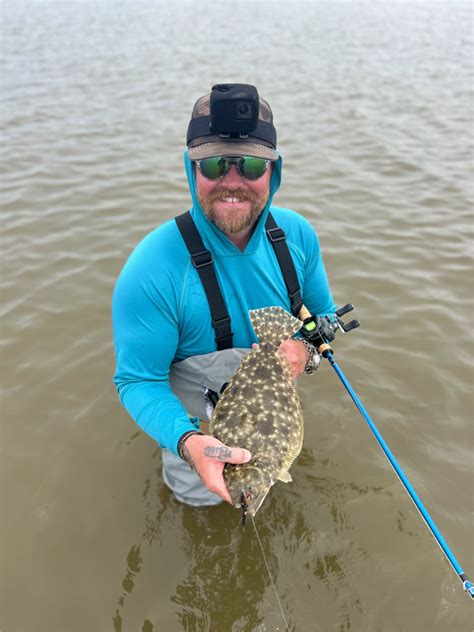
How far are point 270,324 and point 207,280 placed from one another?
652mm

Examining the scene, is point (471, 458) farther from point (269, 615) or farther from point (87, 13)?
point (87, 13)

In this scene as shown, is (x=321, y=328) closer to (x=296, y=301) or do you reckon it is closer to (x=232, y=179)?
(x=296, y=301)

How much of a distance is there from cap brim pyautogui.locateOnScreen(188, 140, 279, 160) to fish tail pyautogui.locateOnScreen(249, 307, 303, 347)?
48.0 inches

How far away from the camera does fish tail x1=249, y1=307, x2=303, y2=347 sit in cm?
378

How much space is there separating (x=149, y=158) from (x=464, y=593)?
453 inches

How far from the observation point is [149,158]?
1234 centimetres

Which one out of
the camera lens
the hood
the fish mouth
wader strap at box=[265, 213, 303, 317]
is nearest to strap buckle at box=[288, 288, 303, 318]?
wader strap at box=[265, 213, 303, 317]

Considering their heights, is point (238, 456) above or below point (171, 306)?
below

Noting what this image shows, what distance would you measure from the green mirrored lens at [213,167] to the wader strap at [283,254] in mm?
742

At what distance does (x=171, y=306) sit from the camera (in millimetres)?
3549

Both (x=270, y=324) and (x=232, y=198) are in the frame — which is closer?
(x=232, y=198)

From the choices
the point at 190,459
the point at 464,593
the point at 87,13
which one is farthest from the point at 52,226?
the point at 87,13

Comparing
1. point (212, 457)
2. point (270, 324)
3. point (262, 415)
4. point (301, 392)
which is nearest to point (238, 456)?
point (212, 457)

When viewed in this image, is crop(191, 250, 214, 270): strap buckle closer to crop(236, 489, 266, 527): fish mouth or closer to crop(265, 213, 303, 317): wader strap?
crop(265, 213, 303, 317): wader strap
